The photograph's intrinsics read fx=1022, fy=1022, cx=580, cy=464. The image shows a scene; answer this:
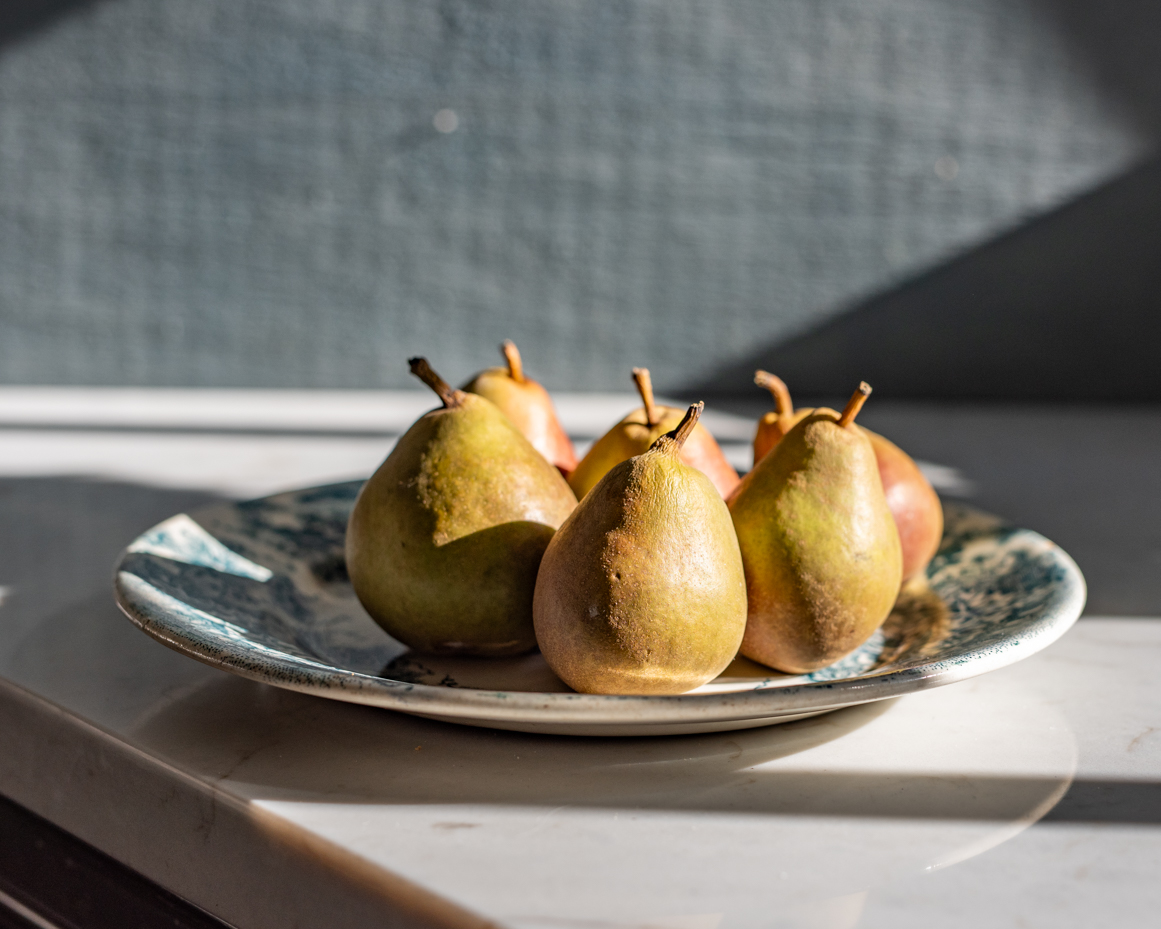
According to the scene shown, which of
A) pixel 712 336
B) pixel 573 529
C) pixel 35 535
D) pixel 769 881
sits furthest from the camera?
pixel 712 336

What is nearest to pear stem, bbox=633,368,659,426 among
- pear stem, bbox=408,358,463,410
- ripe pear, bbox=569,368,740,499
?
ripe pear, bbox=569,368,740,499

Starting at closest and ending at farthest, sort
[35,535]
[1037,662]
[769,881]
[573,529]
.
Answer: [769,881]
[573,529]
[1037,662]
[35,535]

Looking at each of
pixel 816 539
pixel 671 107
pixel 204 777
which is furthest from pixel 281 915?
pixel 671 107

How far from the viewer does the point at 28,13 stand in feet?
7.23

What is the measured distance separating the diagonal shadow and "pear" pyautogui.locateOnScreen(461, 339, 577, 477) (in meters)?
2.02

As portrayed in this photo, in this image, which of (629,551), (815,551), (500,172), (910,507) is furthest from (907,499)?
(500,172)

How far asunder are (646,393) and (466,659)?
0.59ft

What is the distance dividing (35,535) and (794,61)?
1.82m

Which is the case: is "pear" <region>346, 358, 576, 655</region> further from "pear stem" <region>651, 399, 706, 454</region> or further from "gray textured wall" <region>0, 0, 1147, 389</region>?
"gray textured wall" <region>0, 0, 1147, 389</region>

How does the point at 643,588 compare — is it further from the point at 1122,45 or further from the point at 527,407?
the point at 1122,45

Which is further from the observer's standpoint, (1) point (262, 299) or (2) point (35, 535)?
(1) point (262, 299)

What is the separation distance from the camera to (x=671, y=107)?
7.28 ft

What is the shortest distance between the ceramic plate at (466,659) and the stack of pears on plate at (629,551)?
28 mm

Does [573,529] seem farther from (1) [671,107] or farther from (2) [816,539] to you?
(1) [671,107]
